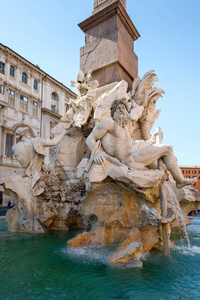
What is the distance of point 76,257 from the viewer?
140 inches

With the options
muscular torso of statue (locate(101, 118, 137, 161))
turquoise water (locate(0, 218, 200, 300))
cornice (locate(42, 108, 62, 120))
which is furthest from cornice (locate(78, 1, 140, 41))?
cornice (locate(42, 108, 62, 120))

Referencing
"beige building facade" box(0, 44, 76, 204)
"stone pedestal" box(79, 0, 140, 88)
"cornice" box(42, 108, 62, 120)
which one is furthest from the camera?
"cornice" box(42, 108, 62, 120)

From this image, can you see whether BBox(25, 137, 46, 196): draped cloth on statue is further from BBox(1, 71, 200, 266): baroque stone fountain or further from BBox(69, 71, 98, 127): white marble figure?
BBox(69, 71, 98, 127): white marble figure

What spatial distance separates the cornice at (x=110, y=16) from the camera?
7.02 meters

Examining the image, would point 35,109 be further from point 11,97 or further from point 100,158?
point 100,158

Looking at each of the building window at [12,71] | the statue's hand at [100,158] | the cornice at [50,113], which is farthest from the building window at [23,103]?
the statue's hand at [100,158]

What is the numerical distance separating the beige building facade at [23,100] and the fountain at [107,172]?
53.6 feet

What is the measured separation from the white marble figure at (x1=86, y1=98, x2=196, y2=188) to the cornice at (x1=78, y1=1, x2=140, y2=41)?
4.38 meters

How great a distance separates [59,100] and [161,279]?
2806cm

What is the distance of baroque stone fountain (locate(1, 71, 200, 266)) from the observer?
375cm

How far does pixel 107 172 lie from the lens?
392 centimetres

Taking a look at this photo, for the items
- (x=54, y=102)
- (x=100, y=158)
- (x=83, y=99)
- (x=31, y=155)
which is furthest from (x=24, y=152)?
(x=54, y=102)

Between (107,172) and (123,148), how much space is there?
55 cm

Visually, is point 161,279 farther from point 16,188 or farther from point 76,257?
point 16,188
